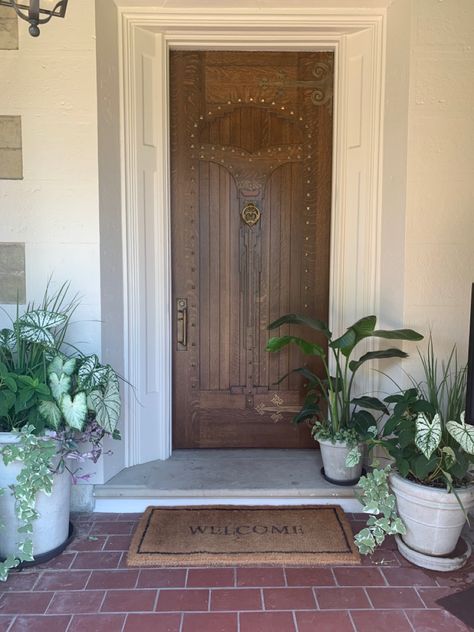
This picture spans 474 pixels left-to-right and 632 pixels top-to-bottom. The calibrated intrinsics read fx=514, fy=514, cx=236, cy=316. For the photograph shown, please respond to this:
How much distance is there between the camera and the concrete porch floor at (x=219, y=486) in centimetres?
257

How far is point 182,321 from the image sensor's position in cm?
301

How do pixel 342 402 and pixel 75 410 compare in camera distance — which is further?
pixel 342 402

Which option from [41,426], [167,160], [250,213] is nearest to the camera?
[41,426]

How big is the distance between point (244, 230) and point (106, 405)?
1.34 m

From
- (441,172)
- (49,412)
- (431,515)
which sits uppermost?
(441,172)

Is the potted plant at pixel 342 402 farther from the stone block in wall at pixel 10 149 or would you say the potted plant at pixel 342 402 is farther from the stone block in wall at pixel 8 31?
the stone block in wall at pixel 8 31

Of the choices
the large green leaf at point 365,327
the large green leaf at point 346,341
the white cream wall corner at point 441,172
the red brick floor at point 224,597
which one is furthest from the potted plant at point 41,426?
the white cream wall corner at point 441,172

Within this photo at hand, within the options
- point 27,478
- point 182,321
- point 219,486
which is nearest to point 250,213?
point 182,321

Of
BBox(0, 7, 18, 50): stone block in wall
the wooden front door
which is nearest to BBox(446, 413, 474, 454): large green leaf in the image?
the wooden front door

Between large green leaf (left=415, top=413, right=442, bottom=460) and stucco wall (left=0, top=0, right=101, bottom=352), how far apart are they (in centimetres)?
154

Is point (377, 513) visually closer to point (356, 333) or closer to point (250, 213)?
point (356, 333)

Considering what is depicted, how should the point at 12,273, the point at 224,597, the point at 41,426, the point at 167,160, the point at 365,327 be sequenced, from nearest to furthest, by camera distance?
the point at 224,597 → the point at 41,426 → the point at 365,327 → the point at 12,273 → the point at 167,160

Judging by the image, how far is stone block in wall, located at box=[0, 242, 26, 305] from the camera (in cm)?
252

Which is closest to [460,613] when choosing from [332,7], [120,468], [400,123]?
[120,468]
